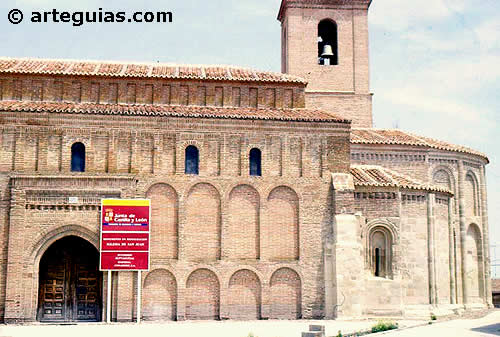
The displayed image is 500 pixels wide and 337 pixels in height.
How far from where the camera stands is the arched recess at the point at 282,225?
1055 inches

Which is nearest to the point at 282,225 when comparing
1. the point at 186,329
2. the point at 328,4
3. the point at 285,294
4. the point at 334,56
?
the point at 285,294

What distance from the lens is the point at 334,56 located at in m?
36.0

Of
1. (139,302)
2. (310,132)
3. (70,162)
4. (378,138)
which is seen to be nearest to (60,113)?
(70,162)

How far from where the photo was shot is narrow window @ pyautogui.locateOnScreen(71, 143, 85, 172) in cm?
2617

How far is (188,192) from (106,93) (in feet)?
17.1

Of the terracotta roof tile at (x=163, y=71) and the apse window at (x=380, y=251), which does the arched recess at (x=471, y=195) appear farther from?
the terracotta roof tile at (x=163, y=71)

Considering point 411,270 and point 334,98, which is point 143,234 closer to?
point 411,270

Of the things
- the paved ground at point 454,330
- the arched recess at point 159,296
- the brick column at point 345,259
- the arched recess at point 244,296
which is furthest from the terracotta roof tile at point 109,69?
the paved ground at point 454,330

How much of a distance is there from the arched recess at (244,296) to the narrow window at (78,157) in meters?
6.78

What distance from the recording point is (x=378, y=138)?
32.8m

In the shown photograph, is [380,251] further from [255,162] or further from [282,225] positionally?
[255,162]

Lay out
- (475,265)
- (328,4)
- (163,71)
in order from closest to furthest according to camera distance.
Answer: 1. (163,71)
2. (475,265)
3. (328,4)

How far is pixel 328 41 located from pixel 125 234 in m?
16.3

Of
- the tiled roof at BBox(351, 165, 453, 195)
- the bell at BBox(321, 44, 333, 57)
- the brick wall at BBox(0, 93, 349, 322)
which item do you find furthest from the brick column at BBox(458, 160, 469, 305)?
the brick wall at BBox(0, 93, 349, 322)
